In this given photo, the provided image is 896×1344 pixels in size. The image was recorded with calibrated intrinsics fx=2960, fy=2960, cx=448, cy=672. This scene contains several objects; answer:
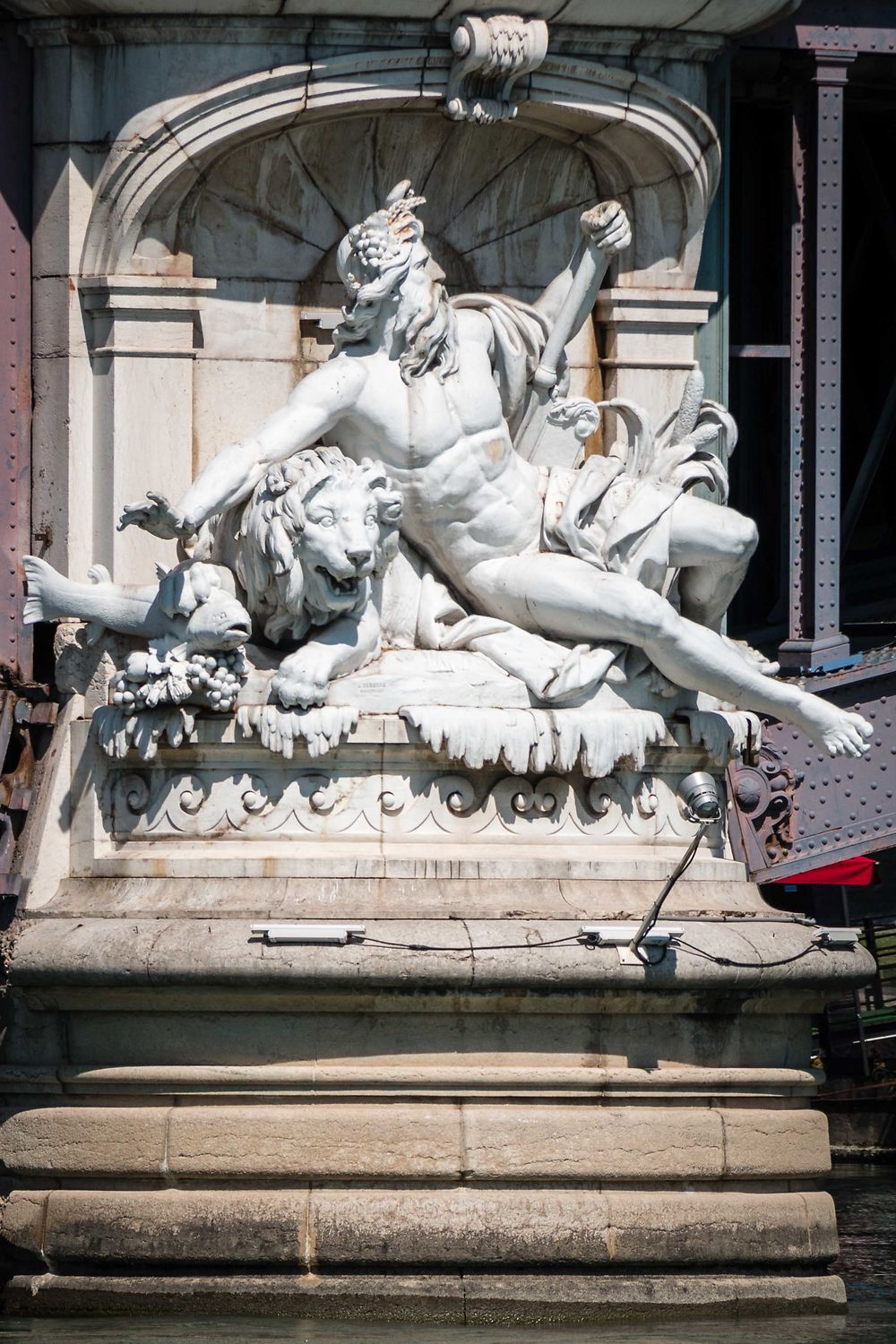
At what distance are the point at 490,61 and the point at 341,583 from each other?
2374 millimetres

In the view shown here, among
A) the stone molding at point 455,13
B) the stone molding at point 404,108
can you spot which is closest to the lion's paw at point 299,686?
the stone molding at point 404,108

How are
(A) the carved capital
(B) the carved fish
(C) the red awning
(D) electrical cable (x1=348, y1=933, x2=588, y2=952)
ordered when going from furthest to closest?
(C) the red awning
(A) the carved capital
(B) the carved fish
(D) electrical cable (x1=348, y1=933, x2=588, y2=952)

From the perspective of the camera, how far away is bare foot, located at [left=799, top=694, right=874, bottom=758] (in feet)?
40.5

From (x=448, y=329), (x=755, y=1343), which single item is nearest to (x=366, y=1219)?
(x=755, y=1343)

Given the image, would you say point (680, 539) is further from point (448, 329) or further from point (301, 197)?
point (301, 197)

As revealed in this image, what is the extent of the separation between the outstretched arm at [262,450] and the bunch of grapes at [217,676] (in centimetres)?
51

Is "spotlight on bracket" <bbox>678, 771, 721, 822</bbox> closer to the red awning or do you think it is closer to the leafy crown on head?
the leafy crown on head

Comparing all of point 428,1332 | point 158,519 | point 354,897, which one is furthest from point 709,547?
point 428,1332

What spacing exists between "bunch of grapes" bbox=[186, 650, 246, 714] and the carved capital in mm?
2633

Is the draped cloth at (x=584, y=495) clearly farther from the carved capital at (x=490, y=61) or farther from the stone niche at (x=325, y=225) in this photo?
the carved capital at (x=490, y=61)

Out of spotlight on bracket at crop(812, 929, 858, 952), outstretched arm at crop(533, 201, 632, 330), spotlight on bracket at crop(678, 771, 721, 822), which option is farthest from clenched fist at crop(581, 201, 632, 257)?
spotlight on bracket at crop(812, 929, 858, 952)

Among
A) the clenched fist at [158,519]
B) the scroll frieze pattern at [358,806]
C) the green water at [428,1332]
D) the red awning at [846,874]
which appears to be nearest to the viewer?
the green water at [428,1332]

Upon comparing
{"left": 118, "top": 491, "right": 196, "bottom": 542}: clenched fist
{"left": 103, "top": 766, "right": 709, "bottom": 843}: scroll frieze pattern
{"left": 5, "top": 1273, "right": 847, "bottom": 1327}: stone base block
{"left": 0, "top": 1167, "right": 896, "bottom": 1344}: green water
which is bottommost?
{"left": 0, "top": 1167, "right": 896, "bottom": 1344}: green water

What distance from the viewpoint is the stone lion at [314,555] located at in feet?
38.8
